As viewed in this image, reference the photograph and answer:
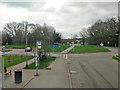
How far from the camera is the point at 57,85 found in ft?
28.9

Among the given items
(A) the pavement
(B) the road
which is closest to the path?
(A) the pavement

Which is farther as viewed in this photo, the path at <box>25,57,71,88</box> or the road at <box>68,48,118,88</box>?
the road at <box>68,48,118,88</box>

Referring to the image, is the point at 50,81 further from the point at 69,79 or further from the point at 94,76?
the point at 94,76

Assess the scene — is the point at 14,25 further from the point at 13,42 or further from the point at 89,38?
the point at 89,38

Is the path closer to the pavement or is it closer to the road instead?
the pavement

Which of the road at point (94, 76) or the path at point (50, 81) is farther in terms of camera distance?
the road at point (94, 76)

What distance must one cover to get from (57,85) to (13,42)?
231 feet

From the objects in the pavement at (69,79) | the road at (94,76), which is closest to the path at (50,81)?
the pavement at (69,79)

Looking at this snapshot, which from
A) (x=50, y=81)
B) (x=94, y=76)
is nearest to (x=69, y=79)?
(x=50, y=81)

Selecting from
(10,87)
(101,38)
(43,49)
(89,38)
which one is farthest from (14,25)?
(10,87)

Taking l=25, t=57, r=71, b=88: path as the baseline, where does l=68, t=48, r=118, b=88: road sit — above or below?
below

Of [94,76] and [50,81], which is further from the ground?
[50,81]

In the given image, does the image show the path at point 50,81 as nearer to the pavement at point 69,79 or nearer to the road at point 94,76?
the pavement at point 69,79

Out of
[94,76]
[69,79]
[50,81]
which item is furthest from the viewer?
[94,76]
